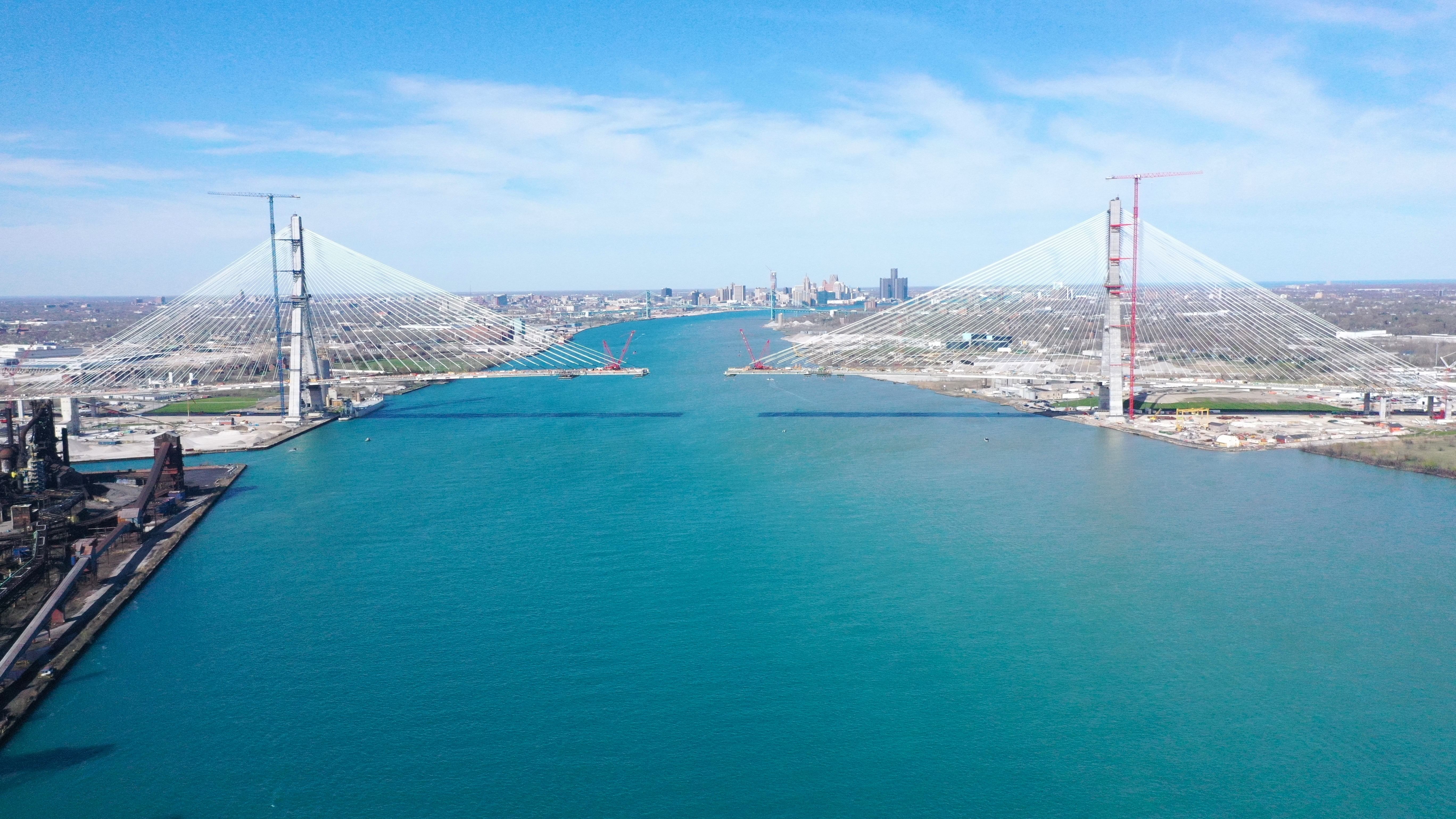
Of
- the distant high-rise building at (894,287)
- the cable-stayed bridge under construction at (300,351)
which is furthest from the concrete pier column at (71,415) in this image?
the distant high-rise building at (894,287)

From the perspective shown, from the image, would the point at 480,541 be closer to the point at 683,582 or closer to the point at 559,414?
the point at 683,582

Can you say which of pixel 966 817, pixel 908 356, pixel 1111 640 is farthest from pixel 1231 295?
pixel 966 817

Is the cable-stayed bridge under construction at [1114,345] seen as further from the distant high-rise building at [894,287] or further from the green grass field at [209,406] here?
the distant high-rise building at [894,287]

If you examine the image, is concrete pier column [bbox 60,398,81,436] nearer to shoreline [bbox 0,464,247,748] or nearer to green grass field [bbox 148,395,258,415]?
green grass field [bbox 148,395,258,415]

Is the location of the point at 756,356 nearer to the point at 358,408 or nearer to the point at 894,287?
the point at 358,408

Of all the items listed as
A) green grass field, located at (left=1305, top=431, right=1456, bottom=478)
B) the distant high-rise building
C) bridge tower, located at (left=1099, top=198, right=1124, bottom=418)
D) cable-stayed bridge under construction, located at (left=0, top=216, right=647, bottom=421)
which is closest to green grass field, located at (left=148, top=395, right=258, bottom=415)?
cable-stayed bridge under construction, located at (left=0, top=216, right=647, bottom=421)

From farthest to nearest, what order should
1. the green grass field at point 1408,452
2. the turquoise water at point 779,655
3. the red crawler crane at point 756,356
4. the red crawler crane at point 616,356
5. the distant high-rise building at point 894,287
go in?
the distant high-rise building at point 894,287, the red crawler crane at point 616,356, the red crawler crane at point 756,356, the green grass field at point 1408,452, the turquoise water at point 779,655
